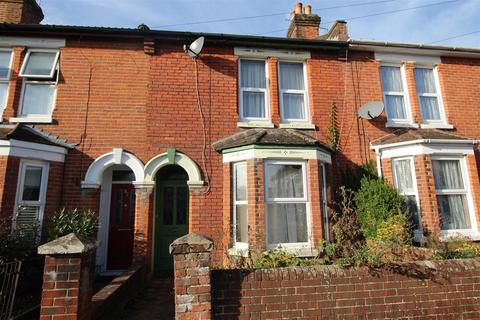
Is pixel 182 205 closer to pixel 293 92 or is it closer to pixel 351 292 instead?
pixel 293 92

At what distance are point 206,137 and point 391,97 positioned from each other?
5458 mm

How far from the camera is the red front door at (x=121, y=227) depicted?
7.71 meters

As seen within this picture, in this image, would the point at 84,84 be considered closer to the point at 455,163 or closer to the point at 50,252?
the point at 50,252

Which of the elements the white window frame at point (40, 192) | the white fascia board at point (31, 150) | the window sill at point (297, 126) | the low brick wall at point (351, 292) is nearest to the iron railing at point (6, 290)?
the white window frame at point (40, 192)

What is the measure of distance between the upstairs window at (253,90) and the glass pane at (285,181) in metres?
1.79

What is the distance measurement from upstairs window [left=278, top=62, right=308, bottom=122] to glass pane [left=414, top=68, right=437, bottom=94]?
138 inches

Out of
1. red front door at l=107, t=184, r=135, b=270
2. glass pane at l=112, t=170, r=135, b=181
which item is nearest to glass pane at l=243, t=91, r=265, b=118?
glass pane at l=112, t=170, r=135, b=181

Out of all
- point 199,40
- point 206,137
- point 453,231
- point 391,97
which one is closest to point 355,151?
point 391,97

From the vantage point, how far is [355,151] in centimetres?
823

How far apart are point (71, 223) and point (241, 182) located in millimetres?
3653

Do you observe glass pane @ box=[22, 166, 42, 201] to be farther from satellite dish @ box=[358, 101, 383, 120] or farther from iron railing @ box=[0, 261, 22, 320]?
satellite dish @ box=[358, 101, 383, 120]

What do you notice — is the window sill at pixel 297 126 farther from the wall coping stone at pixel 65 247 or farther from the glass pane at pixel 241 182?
the wall coping stone at pixel 65 247

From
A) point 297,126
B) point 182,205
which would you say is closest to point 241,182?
point 182,205

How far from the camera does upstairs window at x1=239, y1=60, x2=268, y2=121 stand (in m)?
8.28
